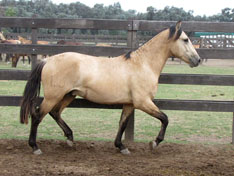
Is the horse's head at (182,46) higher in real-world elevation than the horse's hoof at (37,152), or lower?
higher

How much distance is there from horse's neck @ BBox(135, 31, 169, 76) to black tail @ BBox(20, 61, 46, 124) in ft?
5.01

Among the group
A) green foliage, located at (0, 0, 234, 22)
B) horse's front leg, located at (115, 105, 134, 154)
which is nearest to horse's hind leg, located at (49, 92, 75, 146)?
horse's front leg, located at (115, 105, 134, 154)

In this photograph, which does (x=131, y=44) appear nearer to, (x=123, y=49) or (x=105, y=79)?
(x=123, y=49)

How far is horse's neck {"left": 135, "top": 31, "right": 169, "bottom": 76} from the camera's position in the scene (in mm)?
5371

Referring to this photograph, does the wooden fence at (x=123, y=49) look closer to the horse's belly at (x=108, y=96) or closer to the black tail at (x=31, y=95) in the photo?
the black tail at (x=31, y=95)

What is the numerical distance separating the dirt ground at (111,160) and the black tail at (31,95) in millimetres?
593

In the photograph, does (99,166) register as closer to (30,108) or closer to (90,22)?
(30,108)

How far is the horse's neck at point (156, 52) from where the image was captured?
17.6 ft

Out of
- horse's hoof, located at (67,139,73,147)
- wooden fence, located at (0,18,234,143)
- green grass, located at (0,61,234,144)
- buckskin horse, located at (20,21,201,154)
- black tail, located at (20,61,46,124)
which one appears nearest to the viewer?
buckskin horse, located at (20,21,201,154)

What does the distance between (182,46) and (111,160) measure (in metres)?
2.01

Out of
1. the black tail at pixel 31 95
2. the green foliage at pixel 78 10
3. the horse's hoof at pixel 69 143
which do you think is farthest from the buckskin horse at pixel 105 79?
the green foliage at pixel 78 10

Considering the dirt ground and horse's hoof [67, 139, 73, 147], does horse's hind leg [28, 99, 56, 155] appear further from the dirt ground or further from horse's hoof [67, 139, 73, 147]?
horse's hoof [67, 139, 73, 147]

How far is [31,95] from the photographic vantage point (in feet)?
17.1

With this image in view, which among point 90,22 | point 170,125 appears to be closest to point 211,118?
point 170,125
